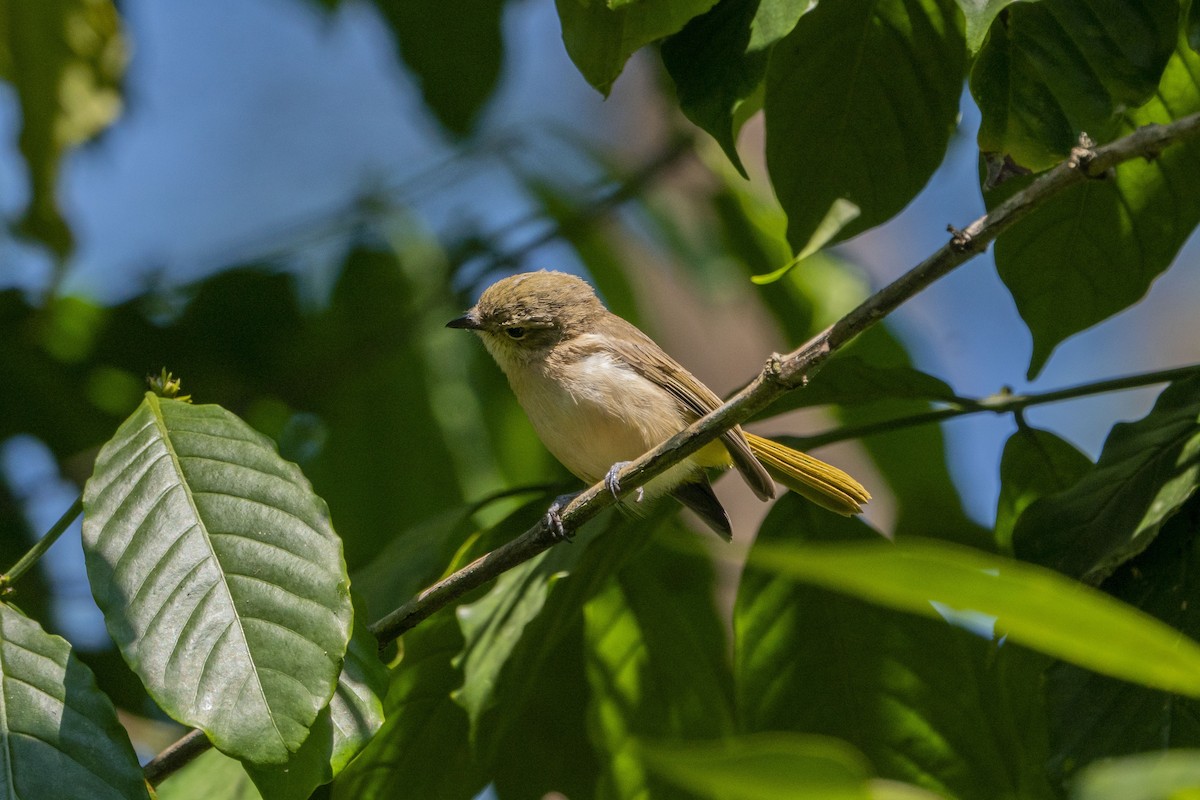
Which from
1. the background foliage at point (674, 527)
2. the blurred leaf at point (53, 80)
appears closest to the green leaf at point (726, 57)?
the background foliage at point (674, 527)

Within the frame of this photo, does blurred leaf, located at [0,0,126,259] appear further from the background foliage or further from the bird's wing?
the bird's wing

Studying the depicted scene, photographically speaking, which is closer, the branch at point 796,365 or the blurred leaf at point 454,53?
the branch at point 796,365

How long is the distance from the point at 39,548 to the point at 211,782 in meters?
0.75

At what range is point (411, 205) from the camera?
4.43m

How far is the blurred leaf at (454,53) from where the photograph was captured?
319cm

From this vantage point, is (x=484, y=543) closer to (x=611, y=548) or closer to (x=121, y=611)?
(x=611, y=548)

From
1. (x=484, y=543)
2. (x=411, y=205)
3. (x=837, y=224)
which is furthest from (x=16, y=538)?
(x=837, y=224)

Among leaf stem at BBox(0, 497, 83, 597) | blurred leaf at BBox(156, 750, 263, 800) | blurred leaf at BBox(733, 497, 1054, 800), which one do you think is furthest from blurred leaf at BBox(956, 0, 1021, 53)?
blurred leaf at BBox(156, 750, 263, 800)

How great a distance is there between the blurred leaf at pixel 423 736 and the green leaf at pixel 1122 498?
1.11 metres

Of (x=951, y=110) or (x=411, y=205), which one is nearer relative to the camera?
(x=951, y=110)

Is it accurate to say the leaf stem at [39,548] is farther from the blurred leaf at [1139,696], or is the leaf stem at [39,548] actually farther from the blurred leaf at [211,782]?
the blurred leaf at [1139,696]

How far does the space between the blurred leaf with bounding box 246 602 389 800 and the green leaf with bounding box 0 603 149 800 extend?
7.7 inches

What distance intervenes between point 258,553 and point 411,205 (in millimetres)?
2851

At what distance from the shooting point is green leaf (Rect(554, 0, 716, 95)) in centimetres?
187
